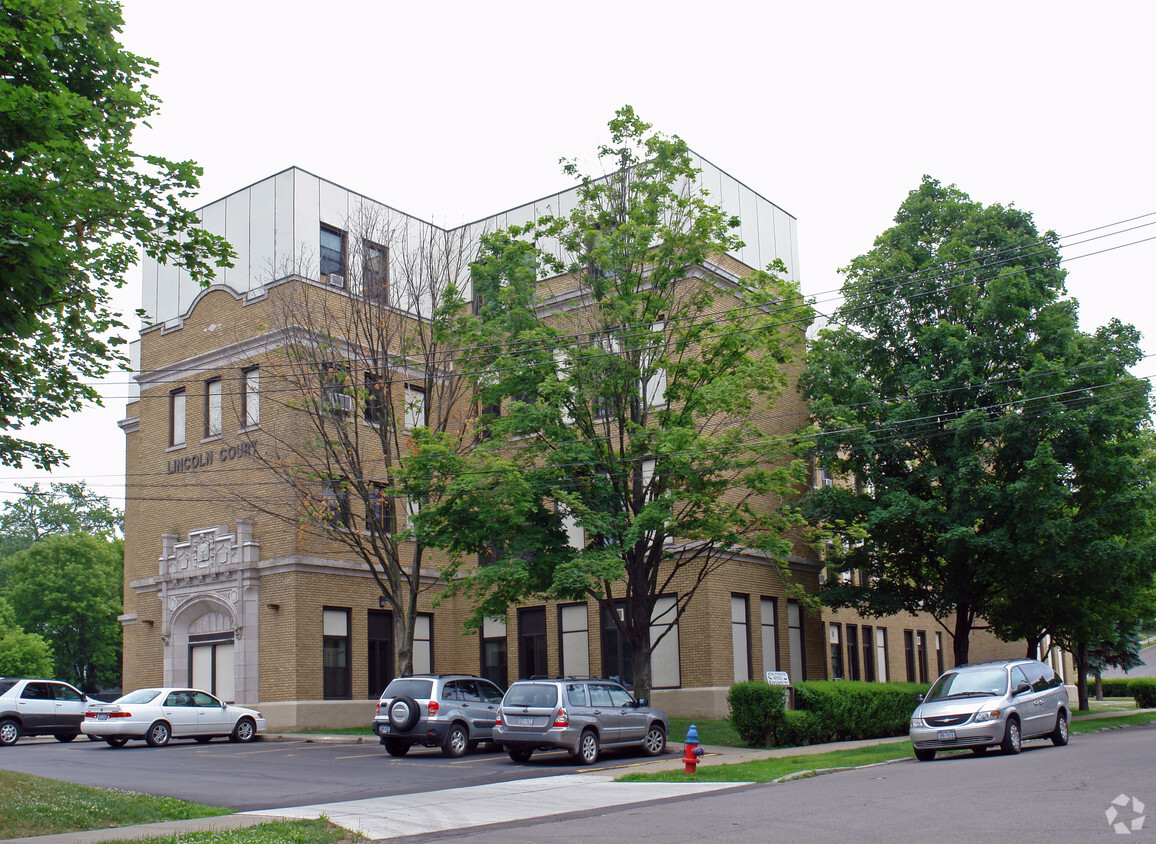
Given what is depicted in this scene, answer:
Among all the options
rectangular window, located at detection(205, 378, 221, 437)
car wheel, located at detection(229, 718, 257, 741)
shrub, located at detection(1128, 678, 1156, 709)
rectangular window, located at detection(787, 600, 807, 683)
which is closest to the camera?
car wheel, located at detection(229, 718, 257, 741)

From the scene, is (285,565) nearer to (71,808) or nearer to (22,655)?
(71,808)

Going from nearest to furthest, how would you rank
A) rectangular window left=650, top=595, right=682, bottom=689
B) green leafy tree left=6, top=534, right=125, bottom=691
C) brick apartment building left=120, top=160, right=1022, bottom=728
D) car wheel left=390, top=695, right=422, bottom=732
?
car wheel left=390, top=695, right=422, bottom=732 → rectangular window left=650, top=595, right=682, bottom=689 → brick apartment building left=120, top=160, right=1022, bottom=728 → green leafy tree left=6, top=534, right=125, bottom=691

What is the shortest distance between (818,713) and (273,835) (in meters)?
17.7

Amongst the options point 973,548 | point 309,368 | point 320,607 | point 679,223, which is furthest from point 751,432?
point 320,607

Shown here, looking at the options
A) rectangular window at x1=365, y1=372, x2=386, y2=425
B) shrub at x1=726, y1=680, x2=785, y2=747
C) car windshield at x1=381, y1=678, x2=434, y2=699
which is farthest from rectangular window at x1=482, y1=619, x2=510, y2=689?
shrub at x1=726, y1=680, x2=785, y2=747

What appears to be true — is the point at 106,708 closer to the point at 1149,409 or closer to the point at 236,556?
the point at 236,556

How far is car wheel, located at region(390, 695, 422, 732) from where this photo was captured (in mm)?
23172

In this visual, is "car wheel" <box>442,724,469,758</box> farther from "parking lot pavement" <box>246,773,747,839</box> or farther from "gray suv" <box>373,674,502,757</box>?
"parking lot pavement" <box>246,773,747,839</box>

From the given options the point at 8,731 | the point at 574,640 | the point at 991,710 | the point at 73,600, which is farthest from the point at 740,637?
the point at 73,600

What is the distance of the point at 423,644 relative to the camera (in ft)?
120

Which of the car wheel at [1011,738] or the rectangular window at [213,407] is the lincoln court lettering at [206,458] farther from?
the car wheel at [1011,738]

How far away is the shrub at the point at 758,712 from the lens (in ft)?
82.3

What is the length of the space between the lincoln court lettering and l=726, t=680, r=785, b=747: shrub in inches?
639

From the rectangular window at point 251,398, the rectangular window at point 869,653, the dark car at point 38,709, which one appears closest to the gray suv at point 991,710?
the rectangular window at point 869,653
